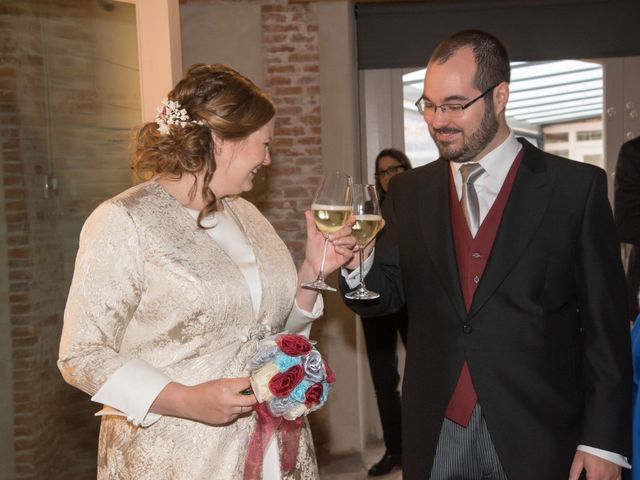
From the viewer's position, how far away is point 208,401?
186cm

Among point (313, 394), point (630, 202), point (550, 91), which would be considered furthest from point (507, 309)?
point (550, 91)

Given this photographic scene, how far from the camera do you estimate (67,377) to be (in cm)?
196

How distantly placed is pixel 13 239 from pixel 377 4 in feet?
11.5

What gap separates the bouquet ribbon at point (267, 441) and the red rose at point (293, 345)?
198 millimetres

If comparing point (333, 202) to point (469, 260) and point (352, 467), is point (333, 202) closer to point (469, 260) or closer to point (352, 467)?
point (469, 260)

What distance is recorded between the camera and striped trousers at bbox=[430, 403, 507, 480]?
2.24 meters

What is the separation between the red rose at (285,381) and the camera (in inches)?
70.6

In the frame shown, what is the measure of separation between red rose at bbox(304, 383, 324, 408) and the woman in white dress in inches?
5.0

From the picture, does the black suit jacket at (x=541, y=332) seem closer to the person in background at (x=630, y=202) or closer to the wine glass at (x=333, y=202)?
the wine glass at (x=333, y=202)

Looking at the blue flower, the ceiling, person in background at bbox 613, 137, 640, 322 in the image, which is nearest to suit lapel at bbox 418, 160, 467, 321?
the blue flower

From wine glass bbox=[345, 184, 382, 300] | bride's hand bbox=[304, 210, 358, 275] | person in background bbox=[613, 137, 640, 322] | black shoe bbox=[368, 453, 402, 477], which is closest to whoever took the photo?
wine glass bbox=[345, 184, 382, 300]

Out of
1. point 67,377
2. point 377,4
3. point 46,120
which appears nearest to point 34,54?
point 46,120

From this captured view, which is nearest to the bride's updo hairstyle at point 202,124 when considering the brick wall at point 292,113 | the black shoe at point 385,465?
the brick wall at point 292,113

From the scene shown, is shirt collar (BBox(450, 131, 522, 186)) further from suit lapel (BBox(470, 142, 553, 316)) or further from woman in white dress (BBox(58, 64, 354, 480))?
woman in white dress (BBox(58, 64, 354, 480))
